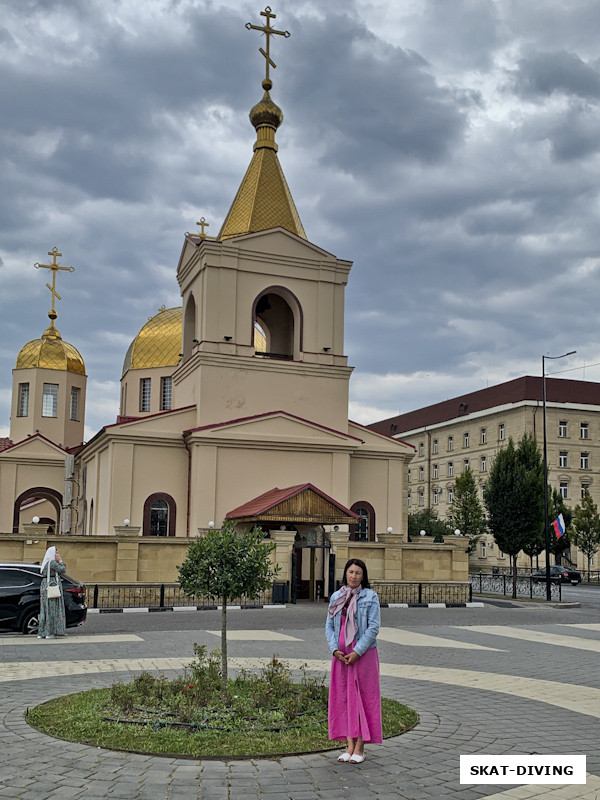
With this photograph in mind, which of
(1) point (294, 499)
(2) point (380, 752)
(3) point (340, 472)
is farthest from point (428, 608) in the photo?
(2) point (380, 752)

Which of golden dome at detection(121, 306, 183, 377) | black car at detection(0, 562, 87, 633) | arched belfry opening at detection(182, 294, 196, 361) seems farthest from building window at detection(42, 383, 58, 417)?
black car at detection(0, 562, 87, 633)

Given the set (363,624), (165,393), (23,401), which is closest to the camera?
(363,624)

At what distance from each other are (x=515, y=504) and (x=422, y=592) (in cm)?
744

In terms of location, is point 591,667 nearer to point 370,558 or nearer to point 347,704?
point 347,704

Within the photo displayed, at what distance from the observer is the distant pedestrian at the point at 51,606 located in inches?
668

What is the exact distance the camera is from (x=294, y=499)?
2798 cm

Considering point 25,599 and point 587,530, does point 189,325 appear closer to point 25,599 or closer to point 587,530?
point 25,599

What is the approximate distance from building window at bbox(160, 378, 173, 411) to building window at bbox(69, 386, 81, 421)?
23.2ft

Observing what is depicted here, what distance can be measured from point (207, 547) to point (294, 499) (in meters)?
18.2

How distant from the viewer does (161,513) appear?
110 feet

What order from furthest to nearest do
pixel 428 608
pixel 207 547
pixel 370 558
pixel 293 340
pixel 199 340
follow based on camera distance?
pixel 293 340
pixel 199 340
pixel 370 558
pixel 428 608
pixel 207 547

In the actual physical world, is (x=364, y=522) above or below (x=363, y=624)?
above

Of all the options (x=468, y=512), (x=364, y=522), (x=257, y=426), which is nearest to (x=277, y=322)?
(x=257, y=426)

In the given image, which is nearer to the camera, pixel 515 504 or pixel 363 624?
pixel 363 624
